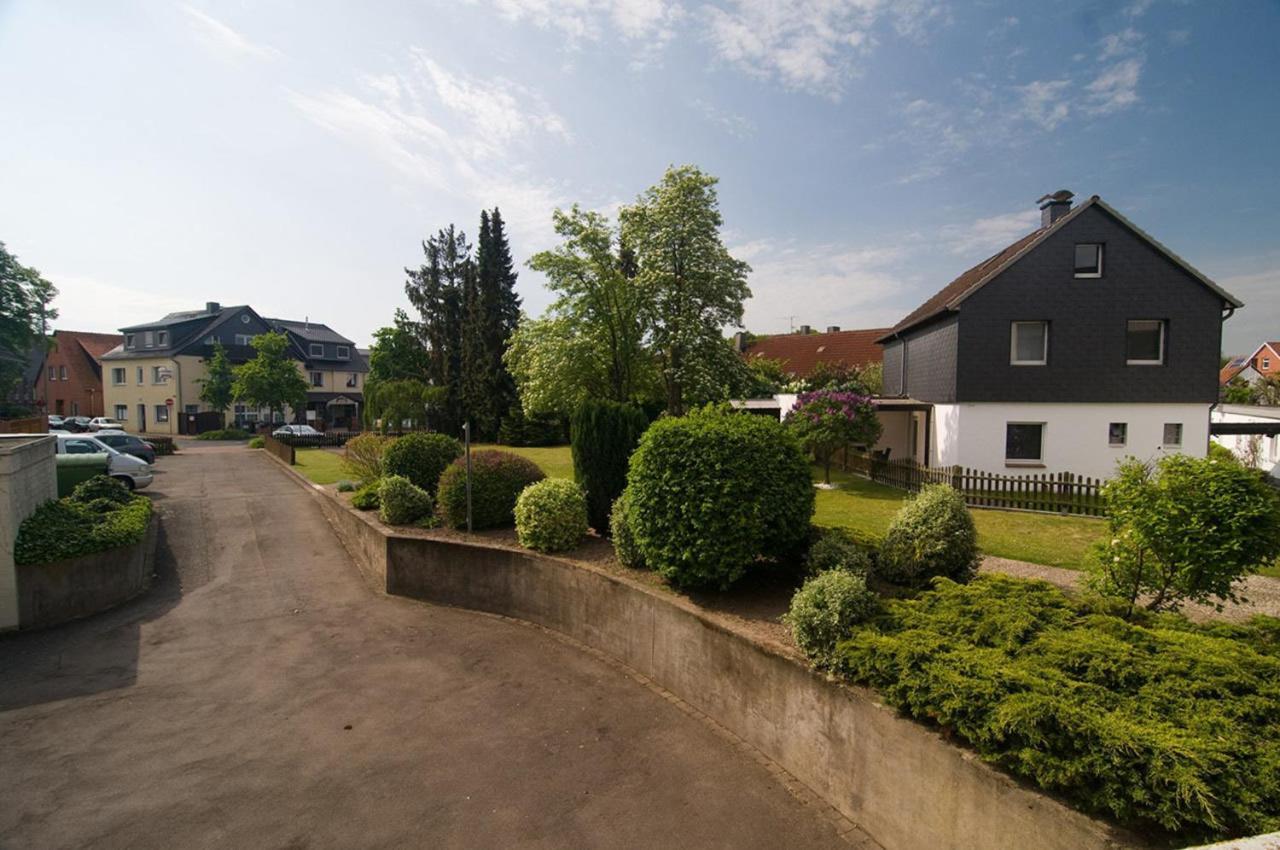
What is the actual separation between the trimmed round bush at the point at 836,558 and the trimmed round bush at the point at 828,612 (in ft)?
2.78

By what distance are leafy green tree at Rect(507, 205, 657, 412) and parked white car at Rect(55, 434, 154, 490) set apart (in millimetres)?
12472

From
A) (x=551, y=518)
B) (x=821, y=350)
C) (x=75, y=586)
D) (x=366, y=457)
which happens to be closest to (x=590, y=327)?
(x=366, y=457)

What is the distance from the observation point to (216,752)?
5918 millimetres

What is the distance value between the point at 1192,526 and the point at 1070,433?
17054 millimetres

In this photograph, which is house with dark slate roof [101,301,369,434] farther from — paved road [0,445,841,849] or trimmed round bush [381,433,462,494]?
paved road [0,445,841,849]

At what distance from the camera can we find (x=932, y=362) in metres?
22.0

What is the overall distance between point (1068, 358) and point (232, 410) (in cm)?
5681

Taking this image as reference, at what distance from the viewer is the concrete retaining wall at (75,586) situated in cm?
943

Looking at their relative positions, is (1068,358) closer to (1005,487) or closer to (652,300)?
(1005,487)

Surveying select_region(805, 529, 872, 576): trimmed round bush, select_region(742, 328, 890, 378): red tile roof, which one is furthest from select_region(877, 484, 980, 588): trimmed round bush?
select_region(742, 328, 890, 378): red tile roof

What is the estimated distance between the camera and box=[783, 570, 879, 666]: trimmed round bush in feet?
17.2

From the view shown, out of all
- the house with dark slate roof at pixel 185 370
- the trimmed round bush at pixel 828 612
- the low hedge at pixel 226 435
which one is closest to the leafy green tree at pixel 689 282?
the trimmed round bush at pixel 828 612

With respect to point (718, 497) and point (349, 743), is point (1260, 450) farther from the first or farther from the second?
point (349, 743)

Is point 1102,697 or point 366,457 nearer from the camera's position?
point 1102,697
